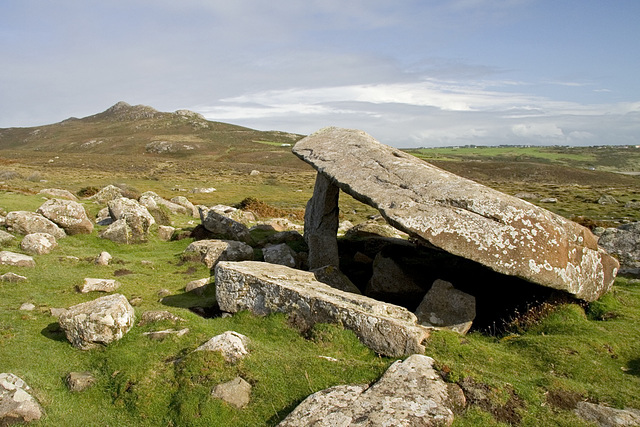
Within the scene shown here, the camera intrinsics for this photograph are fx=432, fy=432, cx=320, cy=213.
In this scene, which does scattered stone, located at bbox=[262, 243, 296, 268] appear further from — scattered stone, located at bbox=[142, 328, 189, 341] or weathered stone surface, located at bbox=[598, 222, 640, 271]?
weathered stone surface, located at bbox=[598, 222, 640, 271]

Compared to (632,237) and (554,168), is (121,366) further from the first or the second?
(554,168)

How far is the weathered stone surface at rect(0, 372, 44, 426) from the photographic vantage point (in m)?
7.06

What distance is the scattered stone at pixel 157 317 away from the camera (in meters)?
Result: 10.5

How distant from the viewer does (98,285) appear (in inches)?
517

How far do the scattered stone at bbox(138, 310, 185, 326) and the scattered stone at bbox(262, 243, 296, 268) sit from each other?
605cm

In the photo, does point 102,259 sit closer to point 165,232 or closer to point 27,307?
point 27,307

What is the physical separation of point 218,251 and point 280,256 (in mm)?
2551

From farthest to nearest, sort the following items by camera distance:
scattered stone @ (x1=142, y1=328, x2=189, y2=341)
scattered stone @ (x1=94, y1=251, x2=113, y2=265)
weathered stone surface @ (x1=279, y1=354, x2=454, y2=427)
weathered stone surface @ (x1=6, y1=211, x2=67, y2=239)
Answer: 1. weathered stone surface @ (x1=6, y1=211, x2=67, y2=239)
2. scattered stone @ (x1=94, y1=251, x2=113, y2=265)
3. scattered stone @ (x1=142, y1=328, x2=189, y2=341)
4. weathered stone surface @ (x1=279, y1=354, x2=454, y2=427)

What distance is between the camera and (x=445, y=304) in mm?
11766

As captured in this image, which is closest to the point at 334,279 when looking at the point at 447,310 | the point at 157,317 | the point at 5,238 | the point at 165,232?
the point at 447,310

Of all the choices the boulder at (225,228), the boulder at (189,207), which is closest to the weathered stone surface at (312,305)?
the boulder at (225,228)

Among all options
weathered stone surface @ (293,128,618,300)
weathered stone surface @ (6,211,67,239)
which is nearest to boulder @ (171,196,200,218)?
weathered stone surface @ (6,211,67,239)

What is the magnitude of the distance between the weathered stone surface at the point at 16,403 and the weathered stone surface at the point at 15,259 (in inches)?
312

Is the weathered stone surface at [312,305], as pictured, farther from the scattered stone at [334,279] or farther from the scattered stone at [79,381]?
the scattered stone at [79,381]
